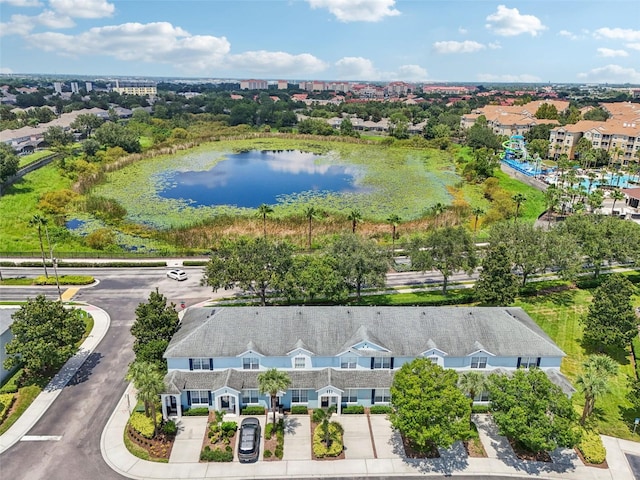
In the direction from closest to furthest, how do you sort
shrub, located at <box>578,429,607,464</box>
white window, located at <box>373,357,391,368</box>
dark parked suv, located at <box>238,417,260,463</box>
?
dark parked suv, located at <box>238,417,260,463</box>, shrub, located at <box>578,429,607,464</box>, white window, located at <box>373,357,391,368</box>

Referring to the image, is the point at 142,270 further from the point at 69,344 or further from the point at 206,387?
the point at 206,387

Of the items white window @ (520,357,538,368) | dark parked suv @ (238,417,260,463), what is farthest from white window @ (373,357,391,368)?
white window @ (520,357,538,368)

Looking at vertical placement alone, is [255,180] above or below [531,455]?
above

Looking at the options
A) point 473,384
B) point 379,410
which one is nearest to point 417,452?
point 379,410

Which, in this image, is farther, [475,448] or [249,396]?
[249,396]

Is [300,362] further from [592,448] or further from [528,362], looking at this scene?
[592,448]

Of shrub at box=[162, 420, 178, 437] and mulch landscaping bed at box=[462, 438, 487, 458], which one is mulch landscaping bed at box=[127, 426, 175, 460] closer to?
shrub at box=[162, 420, 178, 437]
